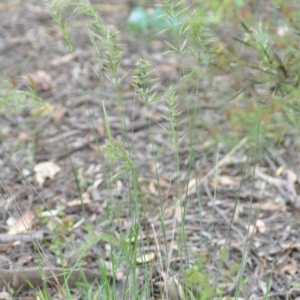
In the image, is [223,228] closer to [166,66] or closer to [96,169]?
[96,169]

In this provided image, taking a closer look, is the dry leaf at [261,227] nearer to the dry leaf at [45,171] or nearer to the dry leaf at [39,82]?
the dry leaf at [45,171]

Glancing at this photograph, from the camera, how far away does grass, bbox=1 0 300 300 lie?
1.43 m

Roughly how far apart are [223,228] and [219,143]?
0.53 metres

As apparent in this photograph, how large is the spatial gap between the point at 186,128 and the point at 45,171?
26.1 inches

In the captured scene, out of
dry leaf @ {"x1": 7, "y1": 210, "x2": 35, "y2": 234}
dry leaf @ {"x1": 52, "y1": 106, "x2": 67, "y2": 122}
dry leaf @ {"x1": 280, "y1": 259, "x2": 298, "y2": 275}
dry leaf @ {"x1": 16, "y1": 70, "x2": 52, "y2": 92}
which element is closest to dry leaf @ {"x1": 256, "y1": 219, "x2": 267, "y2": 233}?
dry leaf @ {"x1": 280, "y1": 259, "x2": 298, "y2": 275}

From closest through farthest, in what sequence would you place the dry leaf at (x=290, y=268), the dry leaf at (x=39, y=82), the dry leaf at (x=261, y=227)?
the dry leaf at (x=290, y=268)
the dry leaf at (x=261, y=227)
the dry leaf at (x=39, y=82)

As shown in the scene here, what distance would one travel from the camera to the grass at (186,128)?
143 cm

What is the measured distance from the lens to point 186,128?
2947mm

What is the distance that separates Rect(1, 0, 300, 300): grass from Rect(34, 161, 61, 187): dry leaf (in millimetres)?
262

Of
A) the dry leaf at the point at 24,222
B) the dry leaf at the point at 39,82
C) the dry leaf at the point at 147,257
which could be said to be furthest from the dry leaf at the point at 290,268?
Result: the dry leaf at the point at 39,82

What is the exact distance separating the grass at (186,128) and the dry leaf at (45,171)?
10.3 inches

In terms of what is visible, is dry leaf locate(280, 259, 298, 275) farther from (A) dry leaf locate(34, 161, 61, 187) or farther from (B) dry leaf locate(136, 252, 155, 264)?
(A) dry leaf locate(34, 161, 61, 187)

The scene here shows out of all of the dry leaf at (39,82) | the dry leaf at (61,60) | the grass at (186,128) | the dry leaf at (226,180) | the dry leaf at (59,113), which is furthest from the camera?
the dry leaf at (61,60)

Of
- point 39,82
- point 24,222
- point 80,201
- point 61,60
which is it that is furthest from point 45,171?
point 61,60
